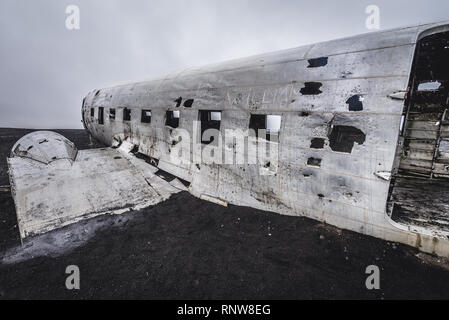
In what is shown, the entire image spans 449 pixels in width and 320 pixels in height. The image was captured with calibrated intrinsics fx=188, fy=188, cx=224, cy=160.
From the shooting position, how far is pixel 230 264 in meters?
3.74

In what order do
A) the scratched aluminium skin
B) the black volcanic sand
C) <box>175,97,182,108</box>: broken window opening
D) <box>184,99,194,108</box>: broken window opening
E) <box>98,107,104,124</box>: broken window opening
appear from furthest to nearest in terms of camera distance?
1. <box>98,107,104,124</box>: broken window opening
2. <box>175,97,182,108</box>: broken window opening
3. <box>184,99,194,108</box>: broken window opening
4. the scratched aluminium skin
5. the black volcanic sand

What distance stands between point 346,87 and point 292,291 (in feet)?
12.9

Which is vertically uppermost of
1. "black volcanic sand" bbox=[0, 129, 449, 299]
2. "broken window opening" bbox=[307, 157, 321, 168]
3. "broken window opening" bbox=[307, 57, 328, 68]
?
"broken window opening" bbox=[307, 57, 328, 68]

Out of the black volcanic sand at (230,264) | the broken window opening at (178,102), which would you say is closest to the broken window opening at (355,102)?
the black volcanic sand at (230,264)

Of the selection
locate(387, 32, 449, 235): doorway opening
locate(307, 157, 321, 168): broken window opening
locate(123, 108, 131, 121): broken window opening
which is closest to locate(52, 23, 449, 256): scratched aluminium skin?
locate(307, 157, 321, 168): broken window opening

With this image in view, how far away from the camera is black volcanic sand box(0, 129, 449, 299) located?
312 cm

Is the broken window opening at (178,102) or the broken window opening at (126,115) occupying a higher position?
the broken window opening at (178,102)

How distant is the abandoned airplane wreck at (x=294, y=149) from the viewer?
142 inches

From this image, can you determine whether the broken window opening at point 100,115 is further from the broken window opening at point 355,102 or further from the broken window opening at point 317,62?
the broken window opening at point 355,102

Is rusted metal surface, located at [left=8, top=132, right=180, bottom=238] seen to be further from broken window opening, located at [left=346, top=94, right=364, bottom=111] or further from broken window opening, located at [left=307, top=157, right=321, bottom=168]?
broken window opening, located at [left=346, top=94, right=364, bottom=111]

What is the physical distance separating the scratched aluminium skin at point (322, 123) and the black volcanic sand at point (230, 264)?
444 mm

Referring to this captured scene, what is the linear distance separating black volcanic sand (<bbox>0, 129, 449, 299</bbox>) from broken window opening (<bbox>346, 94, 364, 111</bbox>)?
261 cm

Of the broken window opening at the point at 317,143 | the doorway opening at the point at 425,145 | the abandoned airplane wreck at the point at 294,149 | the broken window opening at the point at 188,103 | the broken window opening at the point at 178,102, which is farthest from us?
the broken window opening at the point at 178,102

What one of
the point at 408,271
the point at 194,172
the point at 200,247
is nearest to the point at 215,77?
the point at 194,172
